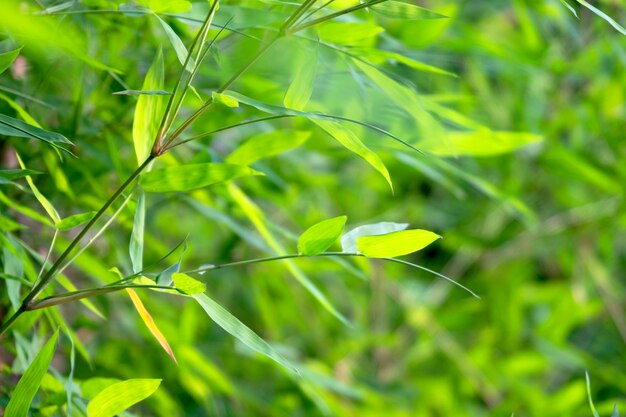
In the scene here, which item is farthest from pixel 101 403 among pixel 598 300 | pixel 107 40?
pixel 598 300

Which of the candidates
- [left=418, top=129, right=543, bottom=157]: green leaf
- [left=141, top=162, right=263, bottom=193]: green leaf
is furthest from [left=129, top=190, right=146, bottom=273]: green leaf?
[left=418, top=129, right=543, bottom=157]: green leaf

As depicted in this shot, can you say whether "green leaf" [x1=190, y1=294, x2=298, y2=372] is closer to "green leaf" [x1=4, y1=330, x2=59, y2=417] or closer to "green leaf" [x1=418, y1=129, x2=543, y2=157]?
"green leaf" [x1=4, y1=330, x2=59, y2=417]

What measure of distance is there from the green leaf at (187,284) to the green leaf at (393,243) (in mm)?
62

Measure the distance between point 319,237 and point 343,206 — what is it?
2.47 ft

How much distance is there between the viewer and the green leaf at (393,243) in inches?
12.6

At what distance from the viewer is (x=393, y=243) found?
1.07 ft

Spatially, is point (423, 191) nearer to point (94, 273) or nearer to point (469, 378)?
point (469, 378)

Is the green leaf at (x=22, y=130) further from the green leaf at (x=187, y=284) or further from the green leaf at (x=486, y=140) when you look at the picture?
the green leaf at (x=486, y=140)

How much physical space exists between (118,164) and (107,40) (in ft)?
0.25

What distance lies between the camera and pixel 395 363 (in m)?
1.05

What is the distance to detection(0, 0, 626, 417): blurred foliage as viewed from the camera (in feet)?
1.39

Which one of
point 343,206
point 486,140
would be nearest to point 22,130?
point 486,140

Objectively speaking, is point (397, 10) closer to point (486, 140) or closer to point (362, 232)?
point (362, 232)

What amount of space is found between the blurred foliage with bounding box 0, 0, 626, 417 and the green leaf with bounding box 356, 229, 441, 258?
0.05m
